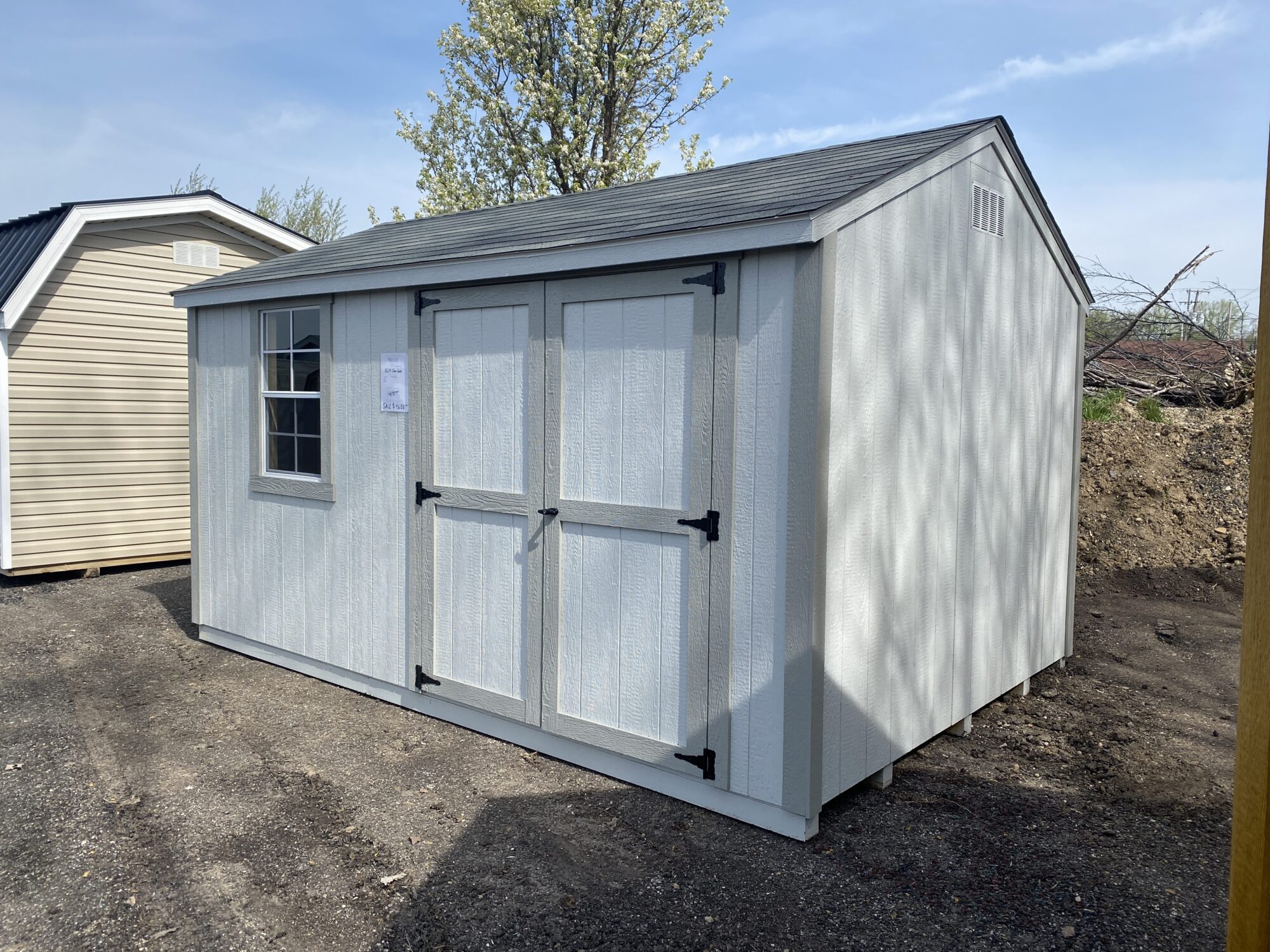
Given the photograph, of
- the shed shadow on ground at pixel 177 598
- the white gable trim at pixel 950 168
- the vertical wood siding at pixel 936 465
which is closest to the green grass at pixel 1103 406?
the white gable trim at pixel 950 168

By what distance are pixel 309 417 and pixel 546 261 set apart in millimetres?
2422

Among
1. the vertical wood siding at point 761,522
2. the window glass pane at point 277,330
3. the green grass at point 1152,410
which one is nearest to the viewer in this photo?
the vertical wood siding at point 761,522

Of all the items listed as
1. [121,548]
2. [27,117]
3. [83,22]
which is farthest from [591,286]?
[27,117]

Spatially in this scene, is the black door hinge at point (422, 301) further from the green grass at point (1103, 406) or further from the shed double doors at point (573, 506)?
the green grass at point (1103, 406)

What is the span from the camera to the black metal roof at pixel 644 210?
3830 mm

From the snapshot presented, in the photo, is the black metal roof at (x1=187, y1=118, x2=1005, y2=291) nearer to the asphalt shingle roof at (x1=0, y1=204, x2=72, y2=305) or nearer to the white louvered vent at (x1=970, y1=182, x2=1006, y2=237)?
the white louvered vent at (x1=970, y1=182, x2=1006, y2=237)

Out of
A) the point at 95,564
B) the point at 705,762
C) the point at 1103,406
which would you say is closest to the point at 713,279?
the point at 705,762

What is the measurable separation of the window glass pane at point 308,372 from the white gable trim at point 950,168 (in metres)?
3.55

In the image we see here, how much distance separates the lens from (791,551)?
3.57 m

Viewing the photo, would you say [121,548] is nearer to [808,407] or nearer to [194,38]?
[808,407]

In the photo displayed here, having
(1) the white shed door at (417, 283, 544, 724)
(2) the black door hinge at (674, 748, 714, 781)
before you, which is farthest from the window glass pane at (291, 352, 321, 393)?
(2) the black door hinge at (674, 748, 714, 781)

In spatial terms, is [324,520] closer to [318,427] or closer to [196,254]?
[318,427]

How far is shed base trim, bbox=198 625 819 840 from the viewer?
3.72 meters

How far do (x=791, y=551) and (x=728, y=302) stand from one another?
1.06 metres
